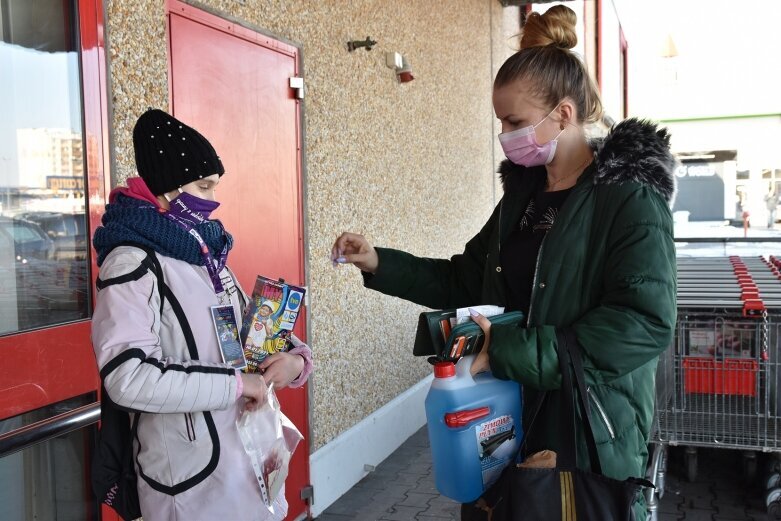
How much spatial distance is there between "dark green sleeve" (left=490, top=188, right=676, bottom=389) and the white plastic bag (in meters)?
0.64

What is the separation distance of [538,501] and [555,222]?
0.74m

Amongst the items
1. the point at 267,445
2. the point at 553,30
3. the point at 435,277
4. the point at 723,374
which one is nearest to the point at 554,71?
the point at 553,30

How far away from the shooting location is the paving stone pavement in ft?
13.9

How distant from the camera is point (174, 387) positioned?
66.2 inches

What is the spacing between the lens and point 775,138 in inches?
779

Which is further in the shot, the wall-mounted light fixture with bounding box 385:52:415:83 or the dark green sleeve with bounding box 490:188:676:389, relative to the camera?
the wall-mounted light fixture with bounding box 385:52:415:83

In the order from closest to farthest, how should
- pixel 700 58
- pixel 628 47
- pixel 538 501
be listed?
pixel 538 501 < pixel 700 58 < pixel 628 47

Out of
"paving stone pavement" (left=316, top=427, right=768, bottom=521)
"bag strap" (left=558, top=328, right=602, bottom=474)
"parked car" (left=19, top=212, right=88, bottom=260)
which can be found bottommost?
"paving stone pavement" (left=316, top=427, right=768, bottom=521)

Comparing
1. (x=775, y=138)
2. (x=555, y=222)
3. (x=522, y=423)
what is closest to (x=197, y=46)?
(x=555, y=222)

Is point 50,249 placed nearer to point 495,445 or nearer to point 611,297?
point 495,445

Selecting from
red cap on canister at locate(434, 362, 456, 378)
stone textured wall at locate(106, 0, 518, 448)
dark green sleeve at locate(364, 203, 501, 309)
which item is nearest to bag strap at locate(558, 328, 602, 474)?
red cap on canister at locate(434, 362, 456, 378)

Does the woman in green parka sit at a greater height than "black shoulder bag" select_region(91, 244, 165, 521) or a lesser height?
greater

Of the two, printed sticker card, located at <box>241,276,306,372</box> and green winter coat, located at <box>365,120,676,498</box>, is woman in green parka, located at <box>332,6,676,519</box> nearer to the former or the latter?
green winter coat, located at <box>365,120,676,498</box>

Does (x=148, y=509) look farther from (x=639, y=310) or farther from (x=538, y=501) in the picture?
(x=639, y=310)
